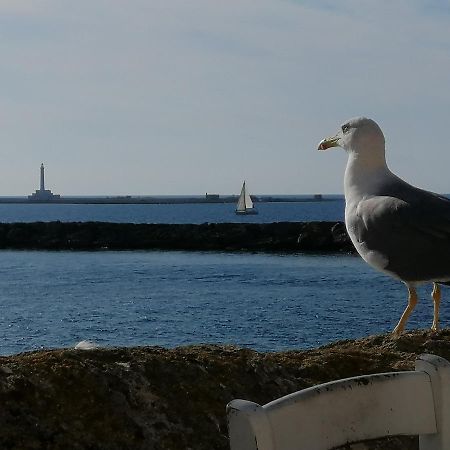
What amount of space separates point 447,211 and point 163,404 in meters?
2.78

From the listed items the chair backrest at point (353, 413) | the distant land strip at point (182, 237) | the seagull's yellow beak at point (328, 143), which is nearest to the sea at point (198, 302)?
the distant land strip at point (182, 237)

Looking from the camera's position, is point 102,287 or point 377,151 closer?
point 377,151

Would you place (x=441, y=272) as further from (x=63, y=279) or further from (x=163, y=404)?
(x=63, y=279)

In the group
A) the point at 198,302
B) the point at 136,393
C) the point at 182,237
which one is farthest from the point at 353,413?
the point at 182,237

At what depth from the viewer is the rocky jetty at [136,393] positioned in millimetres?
3223

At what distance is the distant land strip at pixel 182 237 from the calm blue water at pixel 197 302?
7.89 metres

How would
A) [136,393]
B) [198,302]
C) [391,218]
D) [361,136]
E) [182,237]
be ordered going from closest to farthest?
[136,393] < [391,218] < [361,136] < [198,302] < [182,237]

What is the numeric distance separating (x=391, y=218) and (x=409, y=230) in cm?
15

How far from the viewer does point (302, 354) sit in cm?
465

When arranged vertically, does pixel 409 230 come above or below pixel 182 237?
above

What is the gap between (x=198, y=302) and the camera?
3175cm

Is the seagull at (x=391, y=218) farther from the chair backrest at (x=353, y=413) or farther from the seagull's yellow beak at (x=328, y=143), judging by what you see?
the chair backrest at (x=353, y=413)

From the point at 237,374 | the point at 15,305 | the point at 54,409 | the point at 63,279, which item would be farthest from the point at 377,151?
the point at 63,279

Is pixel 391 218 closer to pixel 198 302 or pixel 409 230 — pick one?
pixel 409 230
